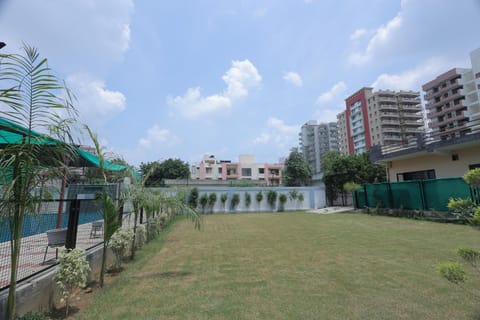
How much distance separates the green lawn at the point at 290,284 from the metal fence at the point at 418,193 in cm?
450

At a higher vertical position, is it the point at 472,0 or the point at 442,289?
the point at 472,0

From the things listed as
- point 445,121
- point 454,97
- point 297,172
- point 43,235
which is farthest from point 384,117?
point 43,235

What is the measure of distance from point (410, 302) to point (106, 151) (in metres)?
4.75

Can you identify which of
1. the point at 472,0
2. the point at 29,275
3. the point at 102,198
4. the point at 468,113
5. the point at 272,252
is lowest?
the point at 272,252

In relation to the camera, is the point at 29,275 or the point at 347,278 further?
the point at 347,278

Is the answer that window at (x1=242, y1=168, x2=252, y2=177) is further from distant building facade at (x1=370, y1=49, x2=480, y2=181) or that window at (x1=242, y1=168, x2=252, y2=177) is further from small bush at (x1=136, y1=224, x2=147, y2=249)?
small bush at (x1=136, y1=224, x2=147, y2=249)

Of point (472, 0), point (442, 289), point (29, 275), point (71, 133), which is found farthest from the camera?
point (472, 0)

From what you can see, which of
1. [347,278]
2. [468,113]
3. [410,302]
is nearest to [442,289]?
[410,302]

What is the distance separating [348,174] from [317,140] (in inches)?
2211

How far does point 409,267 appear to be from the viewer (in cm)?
389

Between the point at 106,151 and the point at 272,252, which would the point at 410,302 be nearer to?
the point at 272,252

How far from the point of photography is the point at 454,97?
4231 cm

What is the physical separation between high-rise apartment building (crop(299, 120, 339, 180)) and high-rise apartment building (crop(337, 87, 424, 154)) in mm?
16614

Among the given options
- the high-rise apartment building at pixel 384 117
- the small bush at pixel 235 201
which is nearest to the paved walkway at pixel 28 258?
the small bush at pixel 235 201
